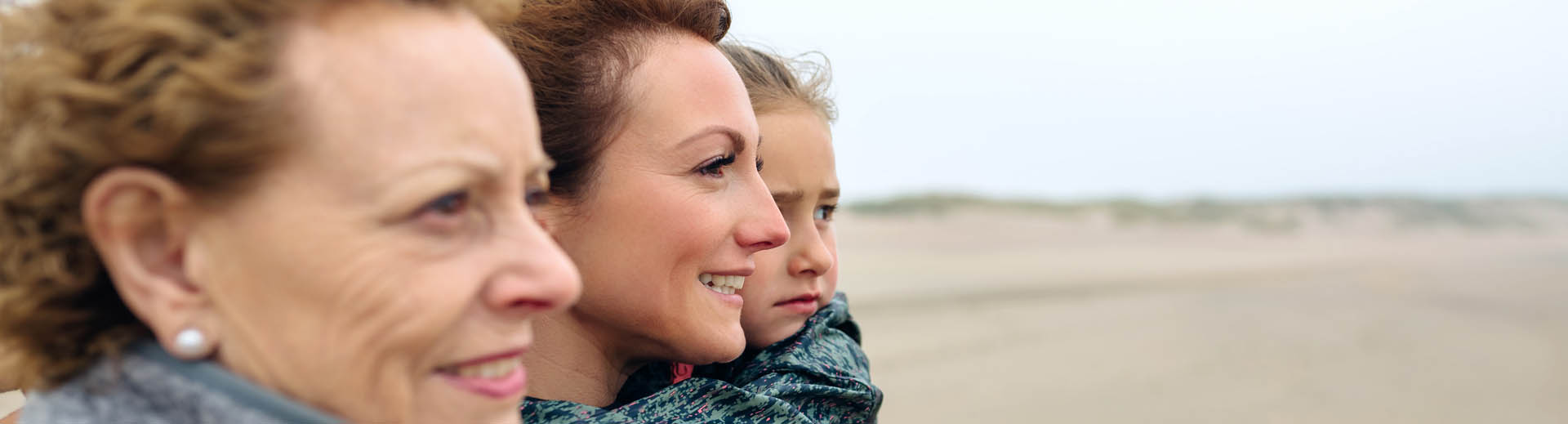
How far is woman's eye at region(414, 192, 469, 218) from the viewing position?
4.01 ft

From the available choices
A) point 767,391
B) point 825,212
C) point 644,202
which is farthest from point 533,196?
point 825,212

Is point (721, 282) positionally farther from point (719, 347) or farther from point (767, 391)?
point (767, 391)

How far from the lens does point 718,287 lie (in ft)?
6.96

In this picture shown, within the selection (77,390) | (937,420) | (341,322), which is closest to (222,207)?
(341,322)

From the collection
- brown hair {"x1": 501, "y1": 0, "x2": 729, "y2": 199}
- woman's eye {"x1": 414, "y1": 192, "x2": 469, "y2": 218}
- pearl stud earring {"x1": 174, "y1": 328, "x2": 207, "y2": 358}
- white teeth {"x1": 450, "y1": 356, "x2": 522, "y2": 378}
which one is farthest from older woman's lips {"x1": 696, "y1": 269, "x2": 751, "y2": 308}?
pearl stud earring {"x1": 174, "y1": 328, "x2": 207, "y2": 358}

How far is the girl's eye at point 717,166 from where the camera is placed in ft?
6.69

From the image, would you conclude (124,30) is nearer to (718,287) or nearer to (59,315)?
(59,315)

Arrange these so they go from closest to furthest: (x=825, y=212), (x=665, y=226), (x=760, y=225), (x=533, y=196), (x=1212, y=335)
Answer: (x=533, y=196), (x=665, y=226), (x=760, y=225), (x=825, y=212), (x=1212, y=335)

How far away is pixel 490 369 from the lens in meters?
1.33

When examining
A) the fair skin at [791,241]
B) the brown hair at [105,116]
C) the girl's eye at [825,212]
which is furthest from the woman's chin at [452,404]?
the girl's eye at [825,212]

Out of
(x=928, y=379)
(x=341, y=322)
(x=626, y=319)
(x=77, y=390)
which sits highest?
(x=341, y=322)

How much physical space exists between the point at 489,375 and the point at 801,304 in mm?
1219

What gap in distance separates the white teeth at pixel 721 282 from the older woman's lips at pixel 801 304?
323 millimetres

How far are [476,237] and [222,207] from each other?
0.25 m
